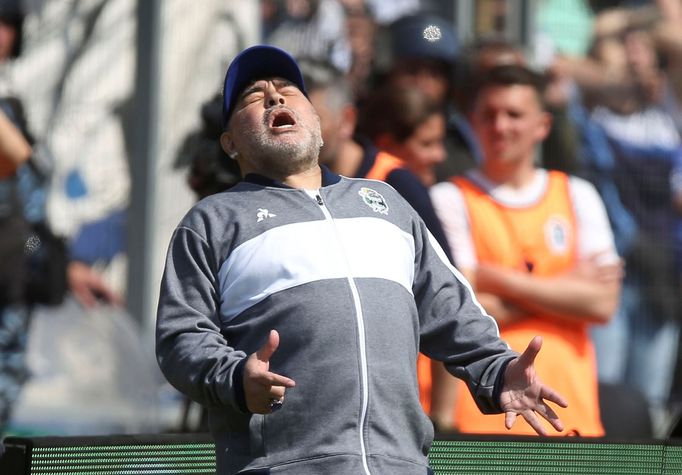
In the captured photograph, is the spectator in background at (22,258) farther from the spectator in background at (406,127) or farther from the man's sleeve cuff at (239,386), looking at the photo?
the man's sleeve cuff at (239,386)

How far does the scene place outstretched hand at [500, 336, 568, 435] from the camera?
3160 mm

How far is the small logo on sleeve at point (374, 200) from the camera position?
333cm

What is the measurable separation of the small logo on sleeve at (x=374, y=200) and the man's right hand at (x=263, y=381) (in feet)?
1.88

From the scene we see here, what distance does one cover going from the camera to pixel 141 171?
7.01 m

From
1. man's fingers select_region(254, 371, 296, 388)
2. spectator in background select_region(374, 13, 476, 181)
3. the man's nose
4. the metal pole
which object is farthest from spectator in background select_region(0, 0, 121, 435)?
man's fingers select_region(254, 371, 296, 388)

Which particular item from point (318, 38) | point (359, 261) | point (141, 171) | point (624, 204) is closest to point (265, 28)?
point (318, 38)

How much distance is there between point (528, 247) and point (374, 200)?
221 cm

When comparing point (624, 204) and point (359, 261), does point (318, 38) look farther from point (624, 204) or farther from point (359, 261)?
point (359, 261)

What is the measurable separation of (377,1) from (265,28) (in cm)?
66

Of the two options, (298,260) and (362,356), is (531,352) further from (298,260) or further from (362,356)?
(298,260)

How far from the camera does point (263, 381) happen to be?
2.82 metres

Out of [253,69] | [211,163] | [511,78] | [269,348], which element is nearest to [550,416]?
[269,348]

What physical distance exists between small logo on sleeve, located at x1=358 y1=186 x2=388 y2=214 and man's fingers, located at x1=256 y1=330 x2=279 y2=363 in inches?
22.6

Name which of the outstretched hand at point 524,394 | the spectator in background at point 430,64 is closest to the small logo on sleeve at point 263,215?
the outstretched hand at point 524,394
